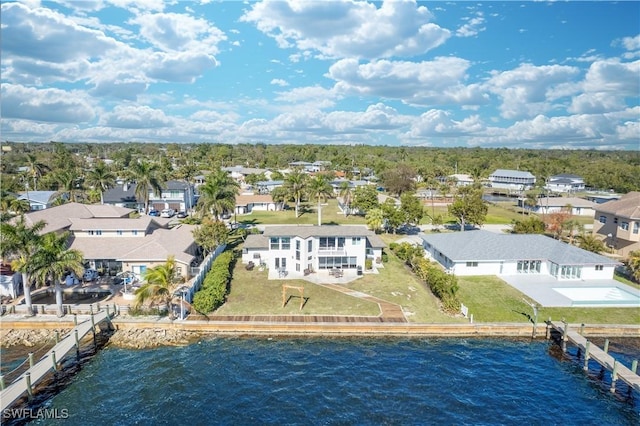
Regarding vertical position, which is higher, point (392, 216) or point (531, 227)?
point (392, 216)

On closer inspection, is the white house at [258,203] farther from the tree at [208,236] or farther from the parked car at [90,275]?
the parked car at [90,275]

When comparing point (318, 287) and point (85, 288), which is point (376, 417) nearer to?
point (318, 287)

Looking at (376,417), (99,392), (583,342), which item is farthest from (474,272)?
(99,392)

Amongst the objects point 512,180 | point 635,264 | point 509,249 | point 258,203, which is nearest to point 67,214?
point 258,203

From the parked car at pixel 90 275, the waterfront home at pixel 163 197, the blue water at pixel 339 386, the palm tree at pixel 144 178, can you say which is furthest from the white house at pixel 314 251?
the waterfront home at pixel 163 197

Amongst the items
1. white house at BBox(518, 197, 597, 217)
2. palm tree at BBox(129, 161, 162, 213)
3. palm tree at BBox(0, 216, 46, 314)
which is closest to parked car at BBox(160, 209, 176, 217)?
palm tree at BBox(129, 161, 162, 213)

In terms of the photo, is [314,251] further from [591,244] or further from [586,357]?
[591,244]
